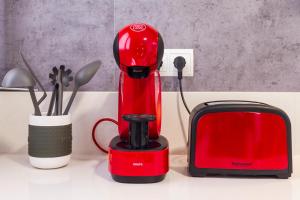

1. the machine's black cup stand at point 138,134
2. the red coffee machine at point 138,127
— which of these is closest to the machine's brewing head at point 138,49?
the red coffee machine at point 138,127

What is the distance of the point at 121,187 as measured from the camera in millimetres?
662

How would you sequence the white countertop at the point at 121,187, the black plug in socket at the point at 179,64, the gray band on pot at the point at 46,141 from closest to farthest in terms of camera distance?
the white countertop at the point at 121,187 → the gray band on pot at the point at 46,141 → the black plug in socket at the point at 179,64

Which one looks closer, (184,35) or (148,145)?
(148,145)

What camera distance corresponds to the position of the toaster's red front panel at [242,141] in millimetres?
714

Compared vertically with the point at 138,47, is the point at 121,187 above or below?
below

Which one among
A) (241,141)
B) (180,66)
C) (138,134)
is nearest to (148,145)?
(138,134)

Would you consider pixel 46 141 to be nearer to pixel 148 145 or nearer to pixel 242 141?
pixel 148 145

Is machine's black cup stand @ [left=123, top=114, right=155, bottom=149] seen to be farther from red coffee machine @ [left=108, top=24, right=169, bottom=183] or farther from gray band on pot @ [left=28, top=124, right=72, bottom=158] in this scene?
gray band on pot @ [left=28, top=124, right=72, bottom=158]

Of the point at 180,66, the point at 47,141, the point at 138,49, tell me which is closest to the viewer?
the point at 138,49

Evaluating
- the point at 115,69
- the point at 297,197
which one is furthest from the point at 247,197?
the point at 115,69

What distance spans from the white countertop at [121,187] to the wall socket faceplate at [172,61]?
299 millimetres

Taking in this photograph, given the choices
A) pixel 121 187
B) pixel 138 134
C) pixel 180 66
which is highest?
pixel 180 66

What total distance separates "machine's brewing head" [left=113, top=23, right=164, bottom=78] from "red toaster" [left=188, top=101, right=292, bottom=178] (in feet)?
0.56

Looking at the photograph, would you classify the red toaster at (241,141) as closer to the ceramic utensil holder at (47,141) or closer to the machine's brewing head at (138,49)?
the machine's brewing head at (138,49)
